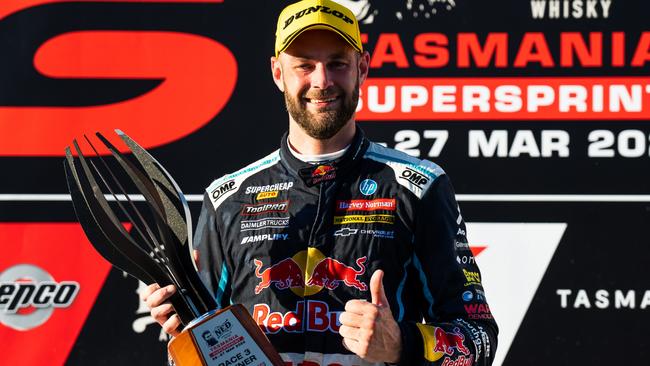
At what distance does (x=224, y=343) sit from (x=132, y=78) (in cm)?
182

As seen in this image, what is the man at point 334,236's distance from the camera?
78.5 inches


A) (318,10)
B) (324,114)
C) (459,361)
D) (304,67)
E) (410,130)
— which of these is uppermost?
(410,130)

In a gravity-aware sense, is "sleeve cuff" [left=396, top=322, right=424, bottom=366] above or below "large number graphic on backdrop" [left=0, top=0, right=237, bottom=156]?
below

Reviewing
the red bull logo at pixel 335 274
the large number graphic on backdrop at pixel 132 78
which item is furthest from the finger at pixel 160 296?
the large number graphic on backdrop at pixel 132 78

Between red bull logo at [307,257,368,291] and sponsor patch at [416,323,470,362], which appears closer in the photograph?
sponsor patch at [416,323,470,362]

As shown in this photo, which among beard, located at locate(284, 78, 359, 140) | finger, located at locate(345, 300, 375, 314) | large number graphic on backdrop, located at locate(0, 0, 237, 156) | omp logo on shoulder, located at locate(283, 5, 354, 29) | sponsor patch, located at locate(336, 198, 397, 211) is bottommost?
finger, located at locate(345, 300, 375, 314)

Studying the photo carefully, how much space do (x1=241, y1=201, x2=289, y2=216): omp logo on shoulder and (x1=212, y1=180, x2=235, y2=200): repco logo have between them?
0.09m

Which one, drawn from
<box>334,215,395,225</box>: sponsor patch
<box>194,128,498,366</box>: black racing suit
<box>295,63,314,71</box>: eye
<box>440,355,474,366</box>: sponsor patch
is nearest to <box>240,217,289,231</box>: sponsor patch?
<box>194,128,498,366</box>: black racing suit

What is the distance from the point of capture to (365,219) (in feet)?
6.66

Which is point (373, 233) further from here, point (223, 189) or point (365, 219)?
point (223, 189)

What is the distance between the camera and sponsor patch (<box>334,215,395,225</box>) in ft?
6.64

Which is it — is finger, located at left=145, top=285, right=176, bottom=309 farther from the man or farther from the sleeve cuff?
the sleeve cuff

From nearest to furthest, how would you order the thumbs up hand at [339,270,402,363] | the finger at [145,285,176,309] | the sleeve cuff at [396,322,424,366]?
the thumbs up hand at [339,270,402,363]
the sleeve cuff at [396,322,424,366]
the finger at [145,285,176,309]

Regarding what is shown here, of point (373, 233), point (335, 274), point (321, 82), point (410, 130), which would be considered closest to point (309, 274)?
point (335, 274)
